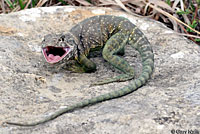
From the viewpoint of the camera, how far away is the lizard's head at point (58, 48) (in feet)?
13.2

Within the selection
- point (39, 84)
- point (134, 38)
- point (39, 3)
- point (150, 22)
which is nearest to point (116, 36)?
point (134, 38)

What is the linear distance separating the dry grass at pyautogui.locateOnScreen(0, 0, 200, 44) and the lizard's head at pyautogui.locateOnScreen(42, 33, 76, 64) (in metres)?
1.89

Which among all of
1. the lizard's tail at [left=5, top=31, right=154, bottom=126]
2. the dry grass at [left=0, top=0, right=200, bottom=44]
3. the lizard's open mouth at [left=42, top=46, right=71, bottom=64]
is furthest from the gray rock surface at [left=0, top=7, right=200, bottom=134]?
the dry grass at [left=0, top=0, right=200, bottom=44]

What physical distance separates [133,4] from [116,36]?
212 cm

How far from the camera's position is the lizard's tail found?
2.98m

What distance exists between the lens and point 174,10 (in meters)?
6.07

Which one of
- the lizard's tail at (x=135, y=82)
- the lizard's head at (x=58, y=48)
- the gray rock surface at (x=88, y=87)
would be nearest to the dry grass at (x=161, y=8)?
the gray rock surface at (x=88, y=87)

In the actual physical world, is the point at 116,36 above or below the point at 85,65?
above

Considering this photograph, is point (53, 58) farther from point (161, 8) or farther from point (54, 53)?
point (161, 8)

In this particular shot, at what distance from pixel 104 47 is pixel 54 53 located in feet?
2.46

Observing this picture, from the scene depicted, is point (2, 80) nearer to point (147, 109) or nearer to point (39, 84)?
point (39, 84)

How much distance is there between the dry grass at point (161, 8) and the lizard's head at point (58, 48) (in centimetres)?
189

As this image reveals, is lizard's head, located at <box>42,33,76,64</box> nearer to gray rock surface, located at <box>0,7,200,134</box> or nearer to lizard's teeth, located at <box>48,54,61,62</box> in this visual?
lizard's teeth, located at <box>48,54,61,62</box>

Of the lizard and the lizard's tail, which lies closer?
the lizard's tail
